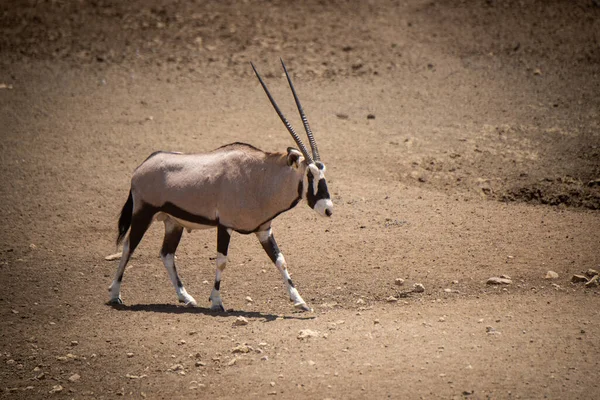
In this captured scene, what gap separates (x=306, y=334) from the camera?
841 cm

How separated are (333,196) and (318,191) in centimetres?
387

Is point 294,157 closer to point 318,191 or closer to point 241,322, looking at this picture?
point 318,191

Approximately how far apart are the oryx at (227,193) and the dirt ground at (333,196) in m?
0.77

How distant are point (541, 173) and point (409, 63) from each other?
6.09 metres

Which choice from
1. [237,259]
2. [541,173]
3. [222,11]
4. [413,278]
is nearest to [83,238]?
[237,259]

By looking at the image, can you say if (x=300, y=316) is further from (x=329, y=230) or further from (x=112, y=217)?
(x=112, y=217)

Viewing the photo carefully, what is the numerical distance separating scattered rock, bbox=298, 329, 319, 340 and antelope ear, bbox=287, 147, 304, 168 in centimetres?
199

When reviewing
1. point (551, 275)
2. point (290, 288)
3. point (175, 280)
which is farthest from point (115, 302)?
point (551, 275)

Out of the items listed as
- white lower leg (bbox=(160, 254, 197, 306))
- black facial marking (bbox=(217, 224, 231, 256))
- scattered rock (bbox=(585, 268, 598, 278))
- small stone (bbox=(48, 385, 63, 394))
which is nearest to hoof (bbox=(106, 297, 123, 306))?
white lower leg (bbox=(160, 254, 197, 306))

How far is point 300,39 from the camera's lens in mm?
19984

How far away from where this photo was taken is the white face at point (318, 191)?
29.8 ft

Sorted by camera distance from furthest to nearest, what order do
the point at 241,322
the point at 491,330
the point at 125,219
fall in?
the point at 125,219, the point at 241,322, the point at 491,330

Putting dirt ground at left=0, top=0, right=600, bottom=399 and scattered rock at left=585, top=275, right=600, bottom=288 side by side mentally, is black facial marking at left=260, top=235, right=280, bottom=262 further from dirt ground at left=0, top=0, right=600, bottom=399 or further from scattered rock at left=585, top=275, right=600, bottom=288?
scattered rock at left=585, top=275, right=600, bottom=288

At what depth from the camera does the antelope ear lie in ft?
30.5
